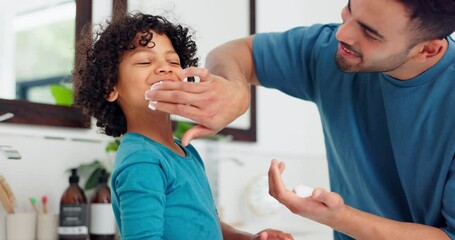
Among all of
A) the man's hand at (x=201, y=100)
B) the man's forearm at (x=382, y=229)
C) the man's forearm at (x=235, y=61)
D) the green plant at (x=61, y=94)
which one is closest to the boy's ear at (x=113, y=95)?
the man's hand at (x=201, y=100)

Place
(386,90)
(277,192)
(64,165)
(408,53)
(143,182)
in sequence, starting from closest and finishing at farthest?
1. (143,182)
2. (277,192)
3. (408,53)
4. (386,90)
5. (64,165)

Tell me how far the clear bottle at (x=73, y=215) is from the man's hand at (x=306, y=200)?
0.81 meters

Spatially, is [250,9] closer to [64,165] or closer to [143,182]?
[64,165]

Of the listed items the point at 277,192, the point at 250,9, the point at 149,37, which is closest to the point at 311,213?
the point at 277,192

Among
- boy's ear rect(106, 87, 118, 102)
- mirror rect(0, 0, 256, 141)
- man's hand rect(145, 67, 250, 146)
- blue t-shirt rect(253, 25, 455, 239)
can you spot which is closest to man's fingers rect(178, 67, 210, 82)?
man's hand rect(145, 67, 250, 146)

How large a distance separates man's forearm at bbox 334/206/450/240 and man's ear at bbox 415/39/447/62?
1.15 feet

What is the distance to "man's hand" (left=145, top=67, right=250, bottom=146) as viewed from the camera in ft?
3.34

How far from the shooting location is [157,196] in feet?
3.09

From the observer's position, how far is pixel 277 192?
1.06 metres

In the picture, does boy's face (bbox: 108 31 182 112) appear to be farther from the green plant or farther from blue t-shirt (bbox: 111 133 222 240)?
the green plant

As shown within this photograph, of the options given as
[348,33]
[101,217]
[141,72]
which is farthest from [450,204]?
[101,217]

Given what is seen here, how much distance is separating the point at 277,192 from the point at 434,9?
0.47 meters

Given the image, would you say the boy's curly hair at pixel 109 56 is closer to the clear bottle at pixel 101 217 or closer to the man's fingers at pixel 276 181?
the man's fingers at pixel 276 181

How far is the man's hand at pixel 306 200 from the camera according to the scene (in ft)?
3.44
